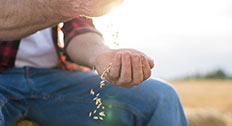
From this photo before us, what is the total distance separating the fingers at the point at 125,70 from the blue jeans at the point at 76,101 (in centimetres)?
40

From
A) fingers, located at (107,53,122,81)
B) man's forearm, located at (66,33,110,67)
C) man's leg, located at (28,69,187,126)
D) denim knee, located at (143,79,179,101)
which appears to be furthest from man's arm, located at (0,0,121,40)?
denim knee, located at (143,79,179,101)

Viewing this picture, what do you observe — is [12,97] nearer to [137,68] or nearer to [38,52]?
[38,52]

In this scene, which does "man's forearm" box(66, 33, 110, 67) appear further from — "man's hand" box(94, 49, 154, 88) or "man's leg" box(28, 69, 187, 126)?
"man's hand" box(94, 49, 154, 88)

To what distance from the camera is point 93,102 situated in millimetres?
1446

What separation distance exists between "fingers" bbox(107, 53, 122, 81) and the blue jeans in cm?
41

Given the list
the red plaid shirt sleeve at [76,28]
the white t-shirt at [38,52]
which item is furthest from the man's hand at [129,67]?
the white t-shirt at [38,52]

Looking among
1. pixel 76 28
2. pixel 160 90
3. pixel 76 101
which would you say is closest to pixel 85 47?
pixel 76 28

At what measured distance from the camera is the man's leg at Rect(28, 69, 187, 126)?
138cm

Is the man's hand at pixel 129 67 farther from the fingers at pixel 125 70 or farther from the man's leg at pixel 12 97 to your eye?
the man's leg at pixel 12 97

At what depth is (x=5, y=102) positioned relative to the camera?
138 cm

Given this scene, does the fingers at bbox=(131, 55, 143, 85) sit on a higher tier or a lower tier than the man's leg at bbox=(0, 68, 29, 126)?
higher

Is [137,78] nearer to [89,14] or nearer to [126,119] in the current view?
[89,14]

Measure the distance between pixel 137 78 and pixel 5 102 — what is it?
0.72 meters

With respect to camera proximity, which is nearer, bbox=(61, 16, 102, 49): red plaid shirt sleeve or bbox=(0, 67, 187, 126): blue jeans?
bbox=(0, 67, 187, 126): blue jeans
